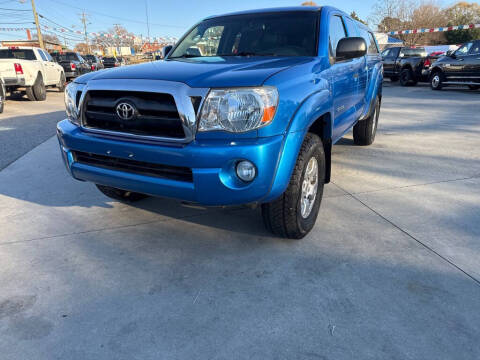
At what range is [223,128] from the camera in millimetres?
2180

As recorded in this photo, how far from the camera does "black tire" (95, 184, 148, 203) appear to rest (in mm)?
3406

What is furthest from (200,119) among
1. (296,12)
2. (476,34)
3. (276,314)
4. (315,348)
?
(476,34)

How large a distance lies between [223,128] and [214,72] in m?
0.43

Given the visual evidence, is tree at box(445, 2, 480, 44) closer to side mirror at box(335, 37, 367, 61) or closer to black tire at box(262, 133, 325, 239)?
side mirror at box(335, 37, 367, 61)

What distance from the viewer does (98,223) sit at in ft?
10.4

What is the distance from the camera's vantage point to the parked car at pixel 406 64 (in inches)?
601

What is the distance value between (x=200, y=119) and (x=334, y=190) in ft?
6.93

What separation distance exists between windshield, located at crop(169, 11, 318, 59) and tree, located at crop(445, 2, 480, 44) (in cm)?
4058

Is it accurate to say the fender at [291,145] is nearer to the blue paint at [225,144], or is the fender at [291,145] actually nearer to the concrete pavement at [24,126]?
the blue paint at [225,144]

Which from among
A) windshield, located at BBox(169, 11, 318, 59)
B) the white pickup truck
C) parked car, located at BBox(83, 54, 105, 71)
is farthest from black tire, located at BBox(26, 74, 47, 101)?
windshield, located at BBox(169, 11, 318, 59)

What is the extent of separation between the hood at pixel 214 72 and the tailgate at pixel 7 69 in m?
9.57

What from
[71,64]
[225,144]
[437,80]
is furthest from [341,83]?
[71,64]

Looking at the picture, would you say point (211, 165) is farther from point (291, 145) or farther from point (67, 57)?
point (67, 57)

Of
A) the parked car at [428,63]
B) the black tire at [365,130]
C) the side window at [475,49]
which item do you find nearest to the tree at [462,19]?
the parked car at [428,63]
